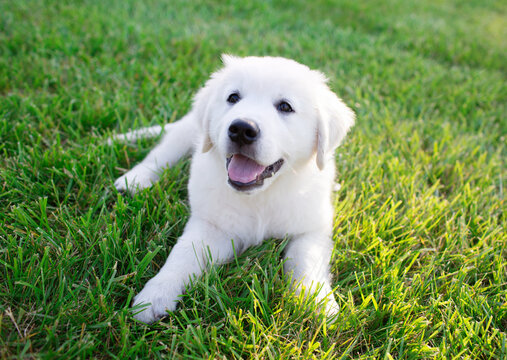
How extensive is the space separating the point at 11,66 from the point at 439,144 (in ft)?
12.3

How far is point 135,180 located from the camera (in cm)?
240

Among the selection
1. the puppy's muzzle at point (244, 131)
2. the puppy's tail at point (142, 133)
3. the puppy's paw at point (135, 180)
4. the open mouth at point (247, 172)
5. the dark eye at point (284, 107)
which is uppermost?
the dark eye at point (284, 107)

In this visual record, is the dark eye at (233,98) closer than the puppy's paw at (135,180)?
Yes

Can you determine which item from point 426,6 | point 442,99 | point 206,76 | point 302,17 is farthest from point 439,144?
point 426,6

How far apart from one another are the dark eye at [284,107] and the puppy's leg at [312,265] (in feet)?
2.22

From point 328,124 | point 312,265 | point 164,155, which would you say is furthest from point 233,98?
point 312,265

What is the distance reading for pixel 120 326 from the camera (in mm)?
1525

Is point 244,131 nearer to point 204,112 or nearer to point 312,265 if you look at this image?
point 204,112

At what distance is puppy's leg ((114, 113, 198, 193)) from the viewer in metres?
2.41

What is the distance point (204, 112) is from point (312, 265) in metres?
1.02

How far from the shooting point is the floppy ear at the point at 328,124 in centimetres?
197

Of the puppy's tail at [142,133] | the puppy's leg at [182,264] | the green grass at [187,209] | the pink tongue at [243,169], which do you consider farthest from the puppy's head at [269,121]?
the puppy's tail at [142,133]

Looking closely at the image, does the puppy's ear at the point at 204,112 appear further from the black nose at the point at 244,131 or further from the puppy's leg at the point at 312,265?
the puppy's leg at the point at 312,265

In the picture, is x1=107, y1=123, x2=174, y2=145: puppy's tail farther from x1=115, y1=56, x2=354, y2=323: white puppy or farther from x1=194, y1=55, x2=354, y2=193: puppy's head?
x1=194, y1=55, x2=354, y2=193: puppy's head
